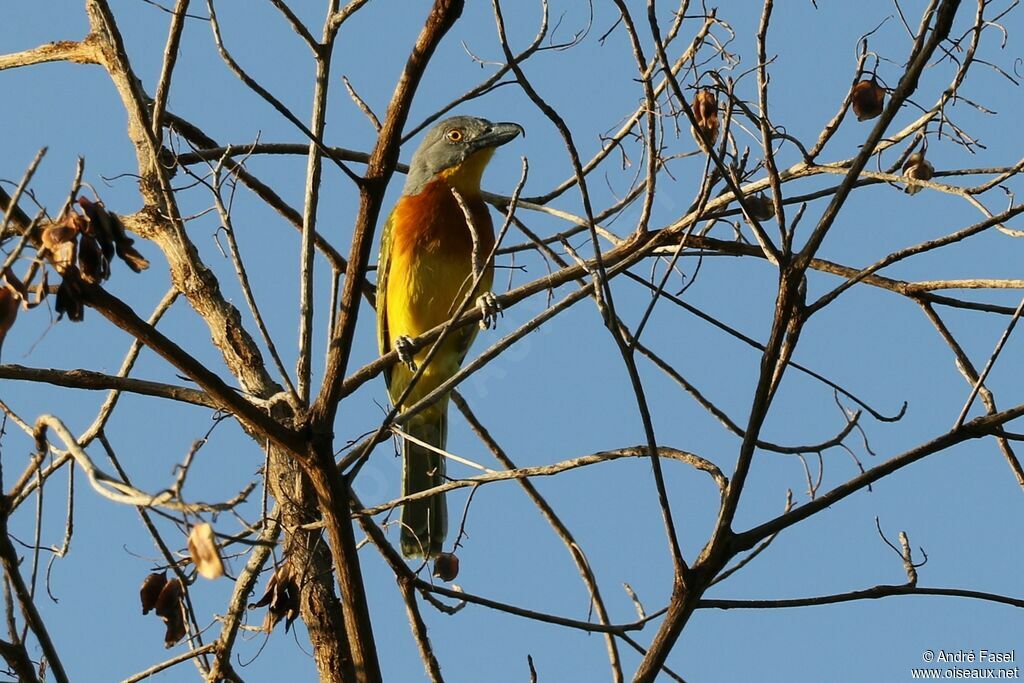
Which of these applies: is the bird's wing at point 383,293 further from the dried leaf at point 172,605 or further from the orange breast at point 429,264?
the dried leaf at point 172,605

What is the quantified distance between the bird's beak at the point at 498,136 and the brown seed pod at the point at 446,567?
9.77 feet

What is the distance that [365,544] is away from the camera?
415 cm

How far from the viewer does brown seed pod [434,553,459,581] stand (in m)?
4.22

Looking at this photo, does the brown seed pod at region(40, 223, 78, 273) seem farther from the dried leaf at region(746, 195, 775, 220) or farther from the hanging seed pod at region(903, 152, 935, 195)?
the hanging seed pod at region(903, 152, 935, 195)

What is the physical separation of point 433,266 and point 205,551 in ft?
13.3

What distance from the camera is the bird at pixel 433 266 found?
20.3 feet

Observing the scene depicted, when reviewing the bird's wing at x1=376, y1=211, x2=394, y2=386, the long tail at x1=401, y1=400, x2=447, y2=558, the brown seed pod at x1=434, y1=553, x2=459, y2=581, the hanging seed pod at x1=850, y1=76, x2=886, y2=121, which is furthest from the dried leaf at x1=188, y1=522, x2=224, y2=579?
the bird's wing at x1=376, y1=211, x2=394, y2=386

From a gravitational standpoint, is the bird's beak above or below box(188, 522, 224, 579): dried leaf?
above

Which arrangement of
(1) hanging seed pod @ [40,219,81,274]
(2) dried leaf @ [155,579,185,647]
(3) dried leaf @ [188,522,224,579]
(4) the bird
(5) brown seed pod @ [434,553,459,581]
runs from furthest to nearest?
(4) the bird → (5) brown seed pod @ [434,553,459,581] → (2) dried leaf @ [155,579,185,647] → (1) hanging seed pod @ [40,219,81,274] → (3) dried leaf @ [188,522,224,579]

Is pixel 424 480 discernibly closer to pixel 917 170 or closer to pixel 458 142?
pixel 458 142

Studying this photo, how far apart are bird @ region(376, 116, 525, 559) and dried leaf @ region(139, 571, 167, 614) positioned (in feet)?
8.23

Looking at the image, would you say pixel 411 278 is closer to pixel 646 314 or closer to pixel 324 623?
pixel 324 623

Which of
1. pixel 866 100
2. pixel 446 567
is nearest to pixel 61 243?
pixel 446 567

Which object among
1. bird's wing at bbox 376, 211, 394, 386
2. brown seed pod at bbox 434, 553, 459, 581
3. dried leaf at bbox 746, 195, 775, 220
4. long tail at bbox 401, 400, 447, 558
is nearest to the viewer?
dried leaf at bbox 746, 195, 775, 220
